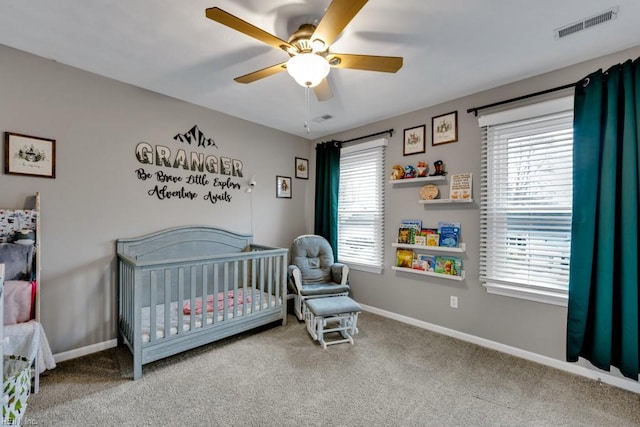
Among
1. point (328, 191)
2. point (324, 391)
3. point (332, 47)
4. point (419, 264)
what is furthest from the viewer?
point (328, 191)

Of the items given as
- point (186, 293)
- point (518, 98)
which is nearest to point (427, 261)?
point (518, 98)

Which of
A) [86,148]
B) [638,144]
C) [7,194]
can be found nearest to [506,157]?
[638,144]

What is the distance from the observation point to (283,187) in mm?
4129

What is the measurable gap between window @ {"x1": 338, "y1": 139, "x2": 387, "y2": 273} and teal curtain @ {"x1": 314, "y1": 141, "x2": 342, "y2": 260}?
0.09 m

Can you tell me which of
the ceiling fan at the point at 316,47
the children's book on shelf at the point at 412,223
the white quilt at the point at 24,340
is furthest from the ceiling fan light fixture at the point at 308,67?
the white quilt at the point at 24,340

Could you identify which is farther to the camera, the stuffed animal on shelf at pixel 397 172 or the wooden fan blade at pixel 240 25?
the stuffed animal on shelf at pixel 397 172

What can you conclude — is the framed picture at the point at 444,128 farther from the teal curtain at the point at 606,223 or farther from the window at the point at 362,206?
the teal curtain at the point at 606,223

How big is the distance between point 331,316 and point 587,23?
292cm

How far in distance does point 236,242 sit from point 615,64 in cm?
379

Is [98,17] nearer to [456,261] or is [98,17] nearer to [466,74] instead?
[466,74]

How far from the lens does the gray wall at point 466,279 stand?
2438mm

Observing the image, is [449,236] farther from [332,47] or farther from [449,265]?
[332,47]

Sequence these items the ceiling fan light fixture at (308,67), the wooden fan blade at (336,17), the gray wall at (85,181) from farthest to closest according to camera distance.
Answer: the gray wall at (85,181), the ceiling fan light fixture at (308,67), the wooden fan blade at (336,17)

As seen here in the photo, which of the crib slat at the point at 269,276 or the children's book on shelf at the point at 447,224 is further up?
the children's book on shelf at the point at 447,224
